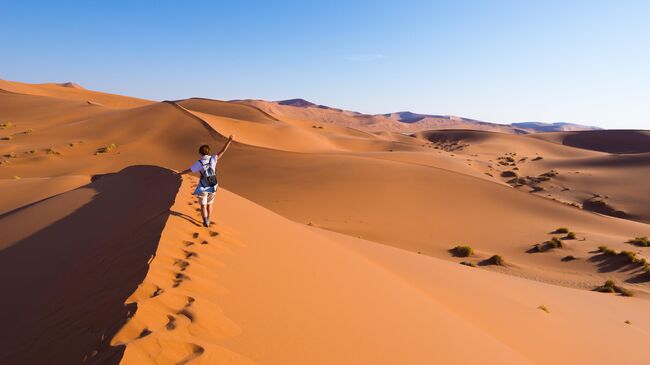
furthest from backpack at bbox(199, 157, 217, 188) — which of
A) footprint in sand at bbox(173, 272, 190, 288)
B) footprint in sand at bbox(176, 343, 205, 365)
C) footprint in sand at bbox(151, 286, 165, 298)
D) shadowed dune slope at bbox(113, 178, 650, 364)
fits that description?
footprint in sand at bbox(176, 343, 205, 365)

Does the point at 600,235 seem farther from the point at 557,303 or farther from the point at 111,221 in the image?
the point at 111,221

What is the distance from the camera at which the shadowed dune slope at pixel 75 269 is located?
3.13m

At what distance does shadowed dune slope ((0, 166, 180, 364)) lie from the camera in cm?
→ 313

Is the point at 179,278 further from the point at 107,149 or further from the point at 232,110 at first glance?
the point at 232,110

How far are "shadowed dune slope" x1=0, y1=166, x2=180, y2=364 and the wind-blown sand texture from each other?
0.03 metres

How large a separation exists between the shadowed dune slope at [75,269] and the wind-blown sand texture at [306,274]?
27 mm

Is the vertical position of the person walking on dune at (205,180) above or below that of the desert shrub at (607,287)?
above

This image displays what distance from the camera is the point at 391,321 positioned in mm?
4461

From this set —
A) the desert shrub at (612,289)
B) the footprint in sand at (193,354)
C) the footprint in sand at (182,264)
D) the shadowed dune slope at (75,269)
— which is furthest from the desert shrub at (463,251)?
the footprint in sand at (193,354)

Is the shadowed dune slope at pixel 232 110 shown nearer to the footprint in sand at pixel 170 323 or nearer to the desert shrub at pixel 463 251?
the desert shrub at pixel 463 251

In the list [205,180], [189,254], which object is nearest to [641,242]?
[205,180]

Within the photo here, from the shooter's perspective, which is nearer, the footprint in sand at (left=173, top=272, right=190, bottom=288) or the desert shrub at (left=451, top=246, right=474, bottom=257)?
the footprint in sand at (left=173, top=272, right=190, bottom=288)

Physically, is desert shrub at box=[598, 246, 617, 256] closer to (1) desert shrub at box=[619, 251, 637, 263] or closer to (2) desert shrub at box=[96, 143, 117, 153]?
(1) desert shrub at box=[619, 251, 637, 263]

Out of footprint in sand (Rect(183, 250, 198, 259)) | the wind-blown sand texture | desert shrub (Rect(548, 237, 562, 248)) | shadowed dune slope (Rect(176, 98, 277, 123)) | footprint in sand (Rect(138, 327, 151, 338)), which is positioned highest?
shadowed dune slope (Rect(176, 98, 277, 123))
